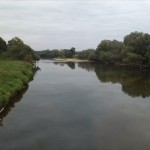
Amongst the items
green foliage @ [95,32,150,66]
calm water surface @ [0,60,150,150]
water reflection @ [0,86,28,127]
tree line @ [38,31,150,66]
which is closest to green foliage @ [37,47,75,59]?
tree line @ [38,31,150,66]

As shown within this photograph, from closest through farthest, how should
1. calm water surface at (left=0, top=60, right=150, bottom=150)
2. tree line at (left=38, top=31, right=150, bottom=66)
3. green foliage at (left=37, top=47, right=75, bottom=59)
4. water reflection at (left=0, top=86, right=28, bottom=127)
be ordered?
calm water surface at (left=0, top=60, right=150, bottom=150)
water reflection at (left=0, top=86, right=28, bottom=127)
tree line at (left=38, top=31, right=150, bottom=66)
green foliage at (left=37, top=47, right=75, bottom=59)

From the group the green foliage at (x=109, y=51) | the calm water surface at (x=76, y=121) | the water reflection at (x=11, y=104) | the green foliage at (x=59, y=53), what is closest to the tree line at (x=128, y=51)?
the green foliage at (x=109, y=51)

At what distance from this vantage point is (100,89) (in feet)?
131

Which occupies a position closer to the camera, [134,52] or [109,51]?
[134,52]

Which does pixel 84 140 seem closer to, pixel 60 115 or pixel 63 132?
pixel 63 132

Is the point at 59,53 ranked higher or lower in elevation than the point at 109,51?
lower

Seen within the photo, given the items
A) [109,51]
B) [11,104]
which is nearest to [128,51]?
[109,51]

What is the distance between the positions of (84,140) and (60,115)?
21.4 ft

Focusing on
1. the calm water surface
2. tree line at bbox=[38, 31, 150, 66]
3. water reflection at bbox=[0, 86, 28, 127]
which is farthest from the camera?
tree line at bbox=[38, 31, 150, 66]

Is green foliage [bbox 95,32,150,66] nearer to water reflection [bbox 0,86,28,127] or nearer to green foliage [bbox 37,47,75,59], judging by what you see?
water reflection [bbox 0,86,28,127]

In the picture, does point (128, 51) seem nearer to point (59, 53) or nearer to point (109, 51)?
point (109, 51)

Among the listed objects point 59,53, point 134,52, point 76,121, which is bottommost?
point 76,121

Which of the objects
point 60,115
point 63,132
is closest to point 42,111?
point 60,115

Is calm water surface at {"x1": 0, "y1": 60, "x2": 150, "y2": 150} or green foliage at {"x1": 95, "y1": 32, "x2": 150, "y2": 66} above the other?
green foliage at {"x1": 95, "y1": 32, "x2": 150, "y2": 66}
